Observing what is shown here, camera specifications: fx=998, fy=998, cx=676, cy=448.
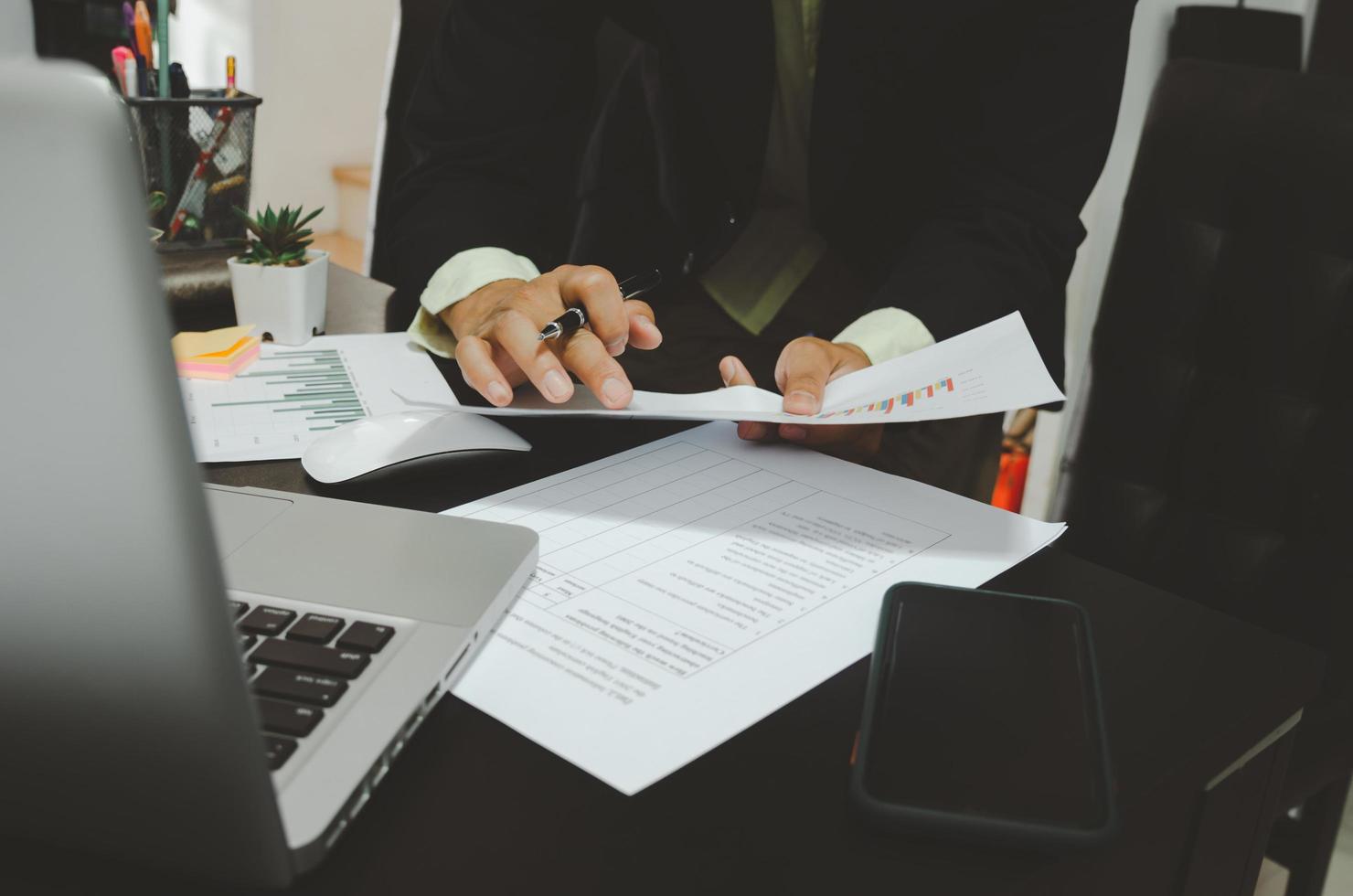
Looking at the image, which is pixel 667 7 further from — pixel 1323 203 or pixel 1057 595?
pixel 1057 595

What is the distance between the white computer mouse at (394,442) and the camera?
1.84 ft

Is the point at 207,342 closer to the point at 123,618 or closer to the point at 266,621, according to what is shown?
the point at 266,621

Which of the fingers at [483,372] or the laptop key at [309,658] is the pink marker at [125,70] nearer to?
the fingers at [483,372]

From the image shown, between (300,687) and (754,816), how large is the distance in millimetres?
156

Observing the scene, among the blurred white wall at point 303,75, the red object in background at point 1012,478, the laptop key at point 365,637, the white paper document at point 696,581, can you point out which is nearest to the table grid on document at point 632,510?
the white paper document at point 696,581

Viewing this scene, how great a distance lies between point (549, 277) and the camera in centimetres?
76

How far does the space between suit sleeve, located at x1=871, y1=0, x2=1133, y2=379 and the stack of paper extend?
22.3 inches

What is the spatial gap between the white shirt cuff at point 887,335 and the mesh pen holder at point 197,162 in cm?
58

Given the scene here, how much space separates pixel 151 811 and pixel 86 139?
169 millimetres

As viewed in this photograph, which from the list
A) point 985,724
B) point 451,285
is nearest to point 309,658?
point 985,724

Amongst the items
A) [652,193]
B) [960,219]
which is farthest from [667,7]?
[960,219]

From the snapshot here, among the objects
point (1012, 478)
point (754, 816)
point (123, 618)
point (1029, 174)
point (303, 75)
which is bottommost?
point (1012, 478)

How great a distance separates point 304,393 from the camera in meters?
0.71

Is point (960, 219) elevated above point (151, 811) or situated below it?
above
